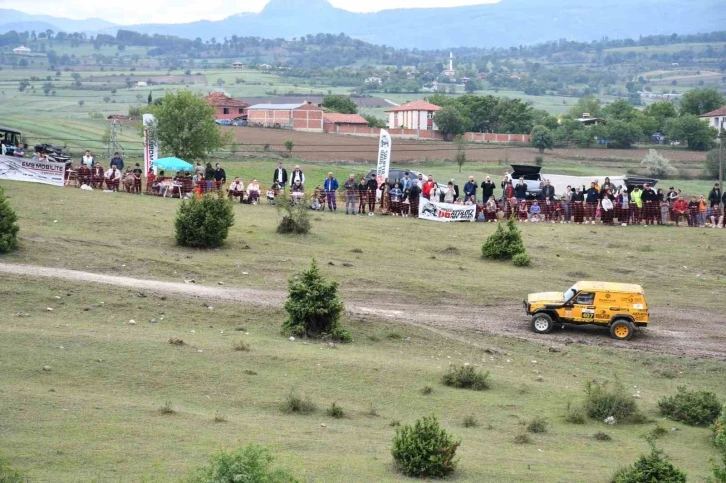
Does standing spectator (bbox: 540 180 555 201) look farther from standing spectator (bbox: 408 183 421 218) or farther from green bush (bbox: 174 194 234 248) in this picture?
green bush (bbox: 174 194 234 248)

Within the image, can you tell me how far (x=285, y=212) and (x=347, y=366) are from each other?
15.3 m

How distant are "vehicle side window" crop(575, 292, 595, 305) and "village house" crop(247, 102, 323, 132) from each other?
320ft

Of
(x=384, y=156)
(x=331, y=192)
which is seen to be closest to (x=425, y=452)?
(x=331, y=192)

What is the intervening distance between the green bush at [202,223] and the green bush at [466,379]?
39.0ft

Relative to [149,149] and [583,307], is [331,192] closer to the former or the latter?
[149,149]

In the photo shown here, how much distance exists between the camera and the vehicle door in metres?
24.5

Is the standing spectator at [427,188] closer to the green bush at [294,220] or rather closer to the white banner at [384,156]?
the white banner at [384,156]

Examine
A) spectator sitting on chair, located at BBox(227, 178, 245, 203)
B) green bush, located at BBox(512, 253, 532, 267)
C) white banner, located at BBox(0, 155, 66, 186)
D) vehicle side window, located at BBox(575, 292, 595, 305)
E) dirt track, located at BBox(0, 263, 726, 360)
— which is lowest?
dirt track, located at BBox(0, 263, 726, 360)

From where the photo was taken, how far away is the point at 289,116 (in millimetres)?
129375

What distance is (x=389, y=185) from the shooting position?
40.3 metres

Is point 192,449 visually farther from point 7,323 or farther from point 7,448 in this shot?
point 7,323

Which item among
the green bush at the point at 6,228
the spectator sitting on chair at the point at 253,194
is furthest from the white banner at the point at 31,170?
the green bush at the point at 6,228

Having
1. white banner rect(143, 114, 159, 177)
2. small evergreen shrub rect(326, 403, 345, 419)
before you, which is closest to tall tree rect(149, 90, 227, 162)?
white banner rect(143, 114, 159, 177)

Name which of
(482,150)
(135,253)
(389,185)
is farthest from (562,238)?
(482,150)
